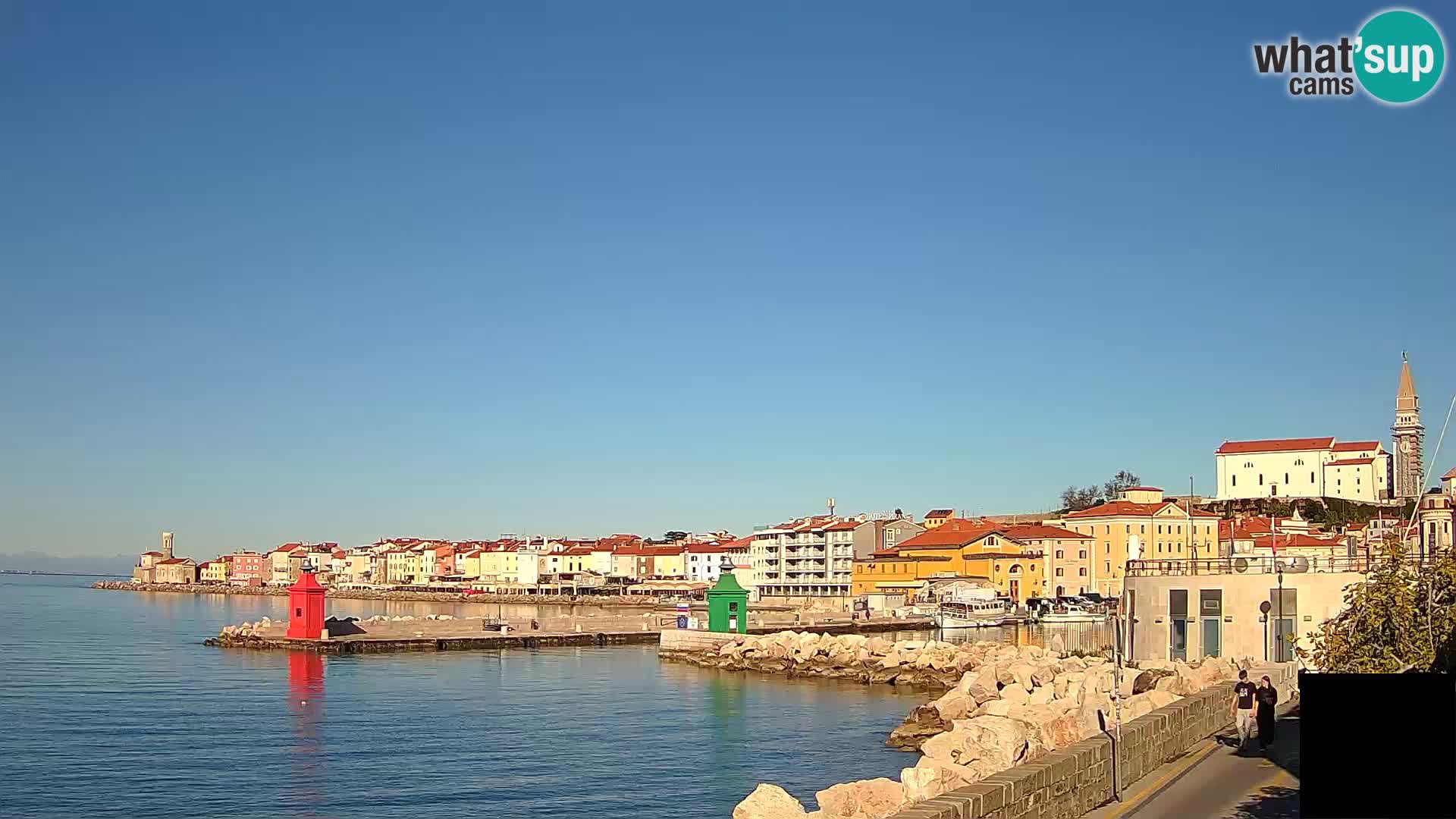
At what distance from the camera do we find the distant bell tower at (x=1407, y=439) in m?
119

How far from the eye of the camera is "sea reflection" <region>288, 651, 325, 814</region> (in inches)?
1053

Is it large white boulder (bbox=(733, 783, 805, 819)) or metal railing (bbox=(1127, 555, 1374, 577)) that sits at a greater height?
metal railing (bbox=(1127, 555, 1374, 577))

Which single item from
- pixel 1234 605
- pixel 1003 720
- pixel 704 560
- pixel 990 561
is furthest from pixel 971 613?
pixel 1003 720

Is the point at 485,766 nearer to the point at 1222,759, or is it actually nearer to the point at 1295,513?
the point at 1222,759

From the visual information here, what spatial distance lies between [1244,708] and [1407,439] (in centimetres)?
12182

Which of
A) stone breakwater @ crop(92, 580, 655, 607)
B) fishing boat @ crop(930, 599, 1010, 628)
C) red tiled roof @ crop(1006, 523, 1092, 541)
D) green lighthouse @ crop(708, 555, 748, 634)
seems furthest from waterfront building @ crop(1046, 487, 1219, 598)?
green lighthouse @ crop(708, 555, 748, 634)

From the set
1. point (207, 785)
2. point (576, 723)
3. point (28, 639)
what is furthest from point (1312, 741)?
point (28, 639)

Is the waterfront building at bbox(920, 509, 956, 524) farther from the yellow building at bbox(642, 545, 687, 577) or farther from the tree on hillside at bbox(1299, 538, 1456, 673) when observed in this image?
the tree on hillside at bbox(1299, 538, 1456, 673)

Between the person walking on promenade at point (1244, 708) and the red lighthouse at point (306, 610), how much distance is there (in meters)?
56.2

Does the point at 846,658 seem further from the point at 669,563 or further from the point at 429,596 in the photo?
the point at 429,596

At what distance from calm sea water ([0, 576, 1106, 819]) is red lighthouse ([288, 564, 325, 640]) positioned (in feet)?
13.8

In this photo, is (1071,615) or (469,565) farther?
(469,565)

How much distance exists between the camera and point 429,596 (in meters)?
158

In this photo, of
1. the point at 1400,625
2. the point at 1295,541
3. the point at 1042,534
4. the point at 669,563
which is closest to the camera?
the point at 1400,625
